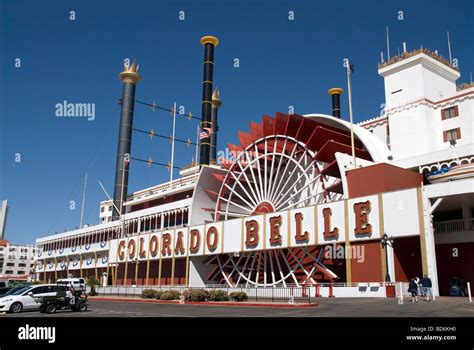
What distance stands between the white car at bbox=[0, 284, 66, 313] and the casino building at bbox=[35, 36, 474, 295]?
779 inches

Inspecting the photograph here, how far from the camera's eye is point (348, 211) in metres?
33.6

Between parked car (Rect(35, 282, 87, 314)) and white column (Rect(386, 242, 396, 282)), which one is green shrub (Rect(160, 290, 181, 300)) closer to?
parked car (Rect(35, 282, 87, 314))

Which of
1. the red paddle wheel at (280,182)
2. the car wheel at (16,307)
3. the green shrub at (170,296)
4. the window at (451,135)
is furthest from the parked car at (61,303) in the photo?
the window at (451,135)

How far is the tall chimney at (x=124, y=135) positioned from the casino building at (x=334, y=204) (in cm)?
1221

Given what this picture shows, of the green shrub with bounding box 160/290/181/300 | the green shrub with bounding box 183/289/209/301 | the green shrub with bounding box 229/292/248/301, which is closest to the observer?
the green shrub with bounding box 229/292/248/301

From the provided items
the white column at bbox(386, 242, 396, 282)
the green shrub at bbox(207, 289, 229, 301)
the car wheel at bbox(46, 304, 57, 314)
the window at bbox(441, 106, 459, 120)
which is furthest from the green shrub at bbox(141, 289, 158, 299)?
the window at bbox(441, 106, 459, 120)

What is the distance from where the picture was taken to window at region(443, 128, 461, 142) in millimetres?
42250

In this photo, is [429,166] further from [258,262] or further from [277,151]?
[258,262]

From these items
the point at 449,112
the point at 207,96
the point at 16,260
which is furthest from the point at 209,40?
the point at 16,260

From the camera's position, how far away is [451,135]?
42938mm

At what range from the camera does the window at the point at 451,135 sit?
4225 centimetres

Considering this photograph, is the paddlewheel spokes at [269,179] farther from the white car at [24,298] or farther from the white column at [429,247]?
the white car at [24,298]
